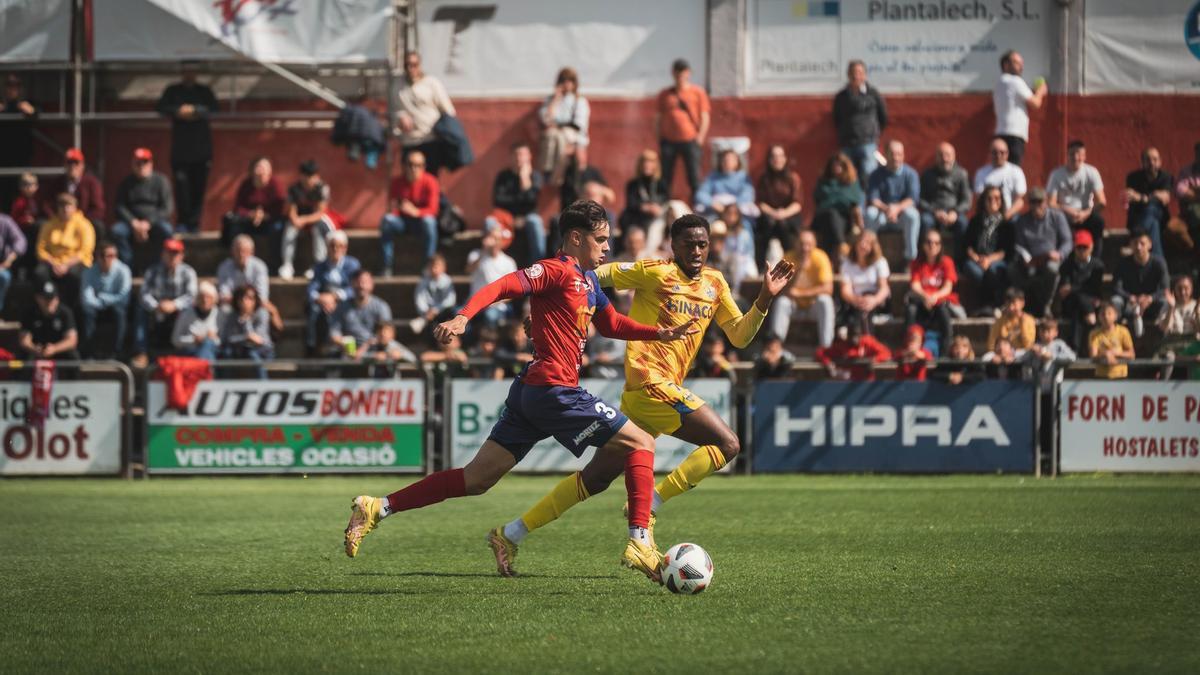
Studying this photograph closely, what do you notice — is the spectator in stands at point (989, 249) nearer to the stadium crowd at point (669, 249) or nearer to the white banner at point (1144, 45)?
the stadium crowd at point (669, 249)

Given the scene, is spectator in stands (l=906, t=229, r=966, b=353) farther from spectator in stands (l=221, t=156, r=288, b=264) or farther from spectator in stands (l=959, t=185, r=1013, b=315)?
spectator in stands (l=221, t=156, r=288, b=264)

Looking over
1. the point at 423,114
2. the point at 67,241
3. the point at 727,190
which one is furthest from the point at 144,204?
the point at 727,190

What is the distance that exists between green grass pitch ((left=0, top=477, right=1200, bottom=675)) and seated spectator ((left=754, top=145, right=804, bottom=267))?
6.89 metres

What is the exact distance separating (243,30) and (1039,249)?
11979 mm

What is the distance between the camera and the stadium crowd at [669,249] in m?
19.2

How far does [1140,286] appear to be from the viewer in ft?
64.1

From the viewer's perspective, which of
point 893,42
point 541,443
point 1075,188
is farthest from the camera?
point 893,42

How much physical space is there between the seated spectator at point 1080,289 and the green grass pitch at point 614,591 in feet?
15.2

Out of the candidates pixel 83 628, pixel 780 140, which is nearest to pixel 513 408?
pixel 83 628

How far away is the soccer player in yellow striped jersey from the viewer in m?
10.7

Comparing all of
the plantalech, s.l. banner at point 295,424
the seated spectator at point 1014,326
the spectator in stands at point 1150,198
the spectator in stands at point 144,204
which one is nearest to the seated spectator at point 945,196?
the spectator in stands at point 1150,198

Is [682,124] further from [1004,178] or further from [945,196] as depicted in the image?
[1004,178]

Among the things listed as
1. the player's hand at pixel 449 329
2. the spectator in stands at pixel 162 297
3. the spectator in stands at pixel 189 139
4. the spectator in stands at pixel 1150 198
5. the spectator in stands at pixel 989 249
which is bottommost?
the player's hand at pixel 449 329

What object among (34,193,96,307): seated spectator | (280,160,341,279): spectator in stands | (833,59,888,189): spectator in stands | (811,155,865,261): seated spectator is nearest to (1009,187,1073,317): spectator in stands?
(811,155,865,261): seated spectator
